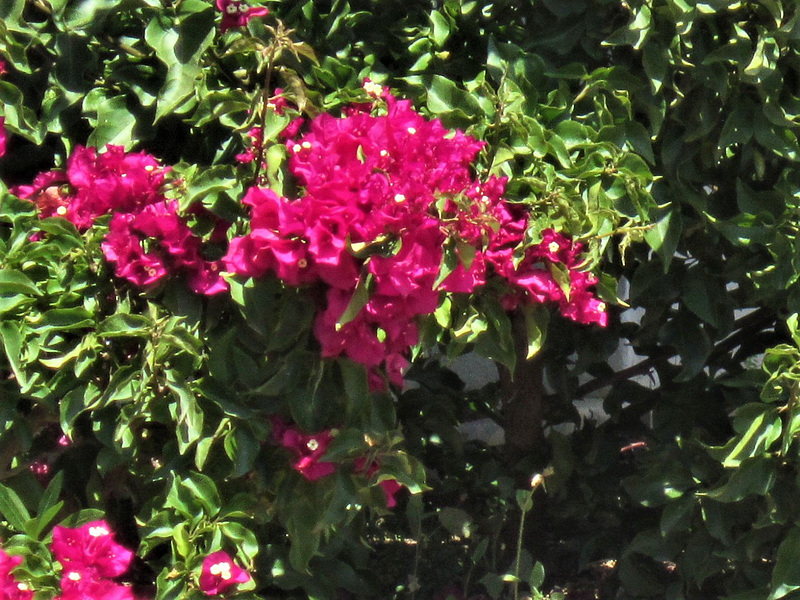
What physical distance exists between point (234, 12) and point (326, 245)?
49 cm

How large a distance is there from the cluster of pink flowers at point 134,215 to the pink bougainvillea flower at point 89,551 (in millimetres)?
390

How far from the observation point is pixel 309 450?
1.65m

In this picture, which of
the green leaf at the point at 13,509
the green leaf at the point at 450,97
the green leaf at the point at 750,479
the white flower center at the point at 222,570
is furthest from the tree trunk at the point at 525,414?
the green leaf at the point at 13,509

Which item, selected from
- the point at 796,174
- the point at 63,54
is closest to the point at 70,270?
the point at 63,54

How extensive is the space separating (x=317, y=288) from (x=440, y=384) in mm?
1069

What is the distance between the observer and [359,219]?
4.54 ft

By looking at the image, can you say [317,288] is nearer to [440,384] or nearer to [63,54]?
[63,54]

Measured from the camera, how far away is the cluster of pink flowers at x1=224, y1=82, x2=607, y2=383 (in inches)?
54.4

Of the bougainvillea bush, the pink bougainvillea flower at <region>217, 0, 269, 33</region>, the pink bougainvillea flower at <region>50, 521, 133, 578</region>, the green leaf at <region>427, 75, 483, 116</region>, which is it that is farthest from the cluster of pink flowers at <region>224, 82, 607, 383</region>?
the pink bougainvillea flower at <region>50, 521, 133, 578</region>

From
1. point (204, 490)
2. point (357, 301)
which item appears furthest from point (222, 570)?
point (357, 301)

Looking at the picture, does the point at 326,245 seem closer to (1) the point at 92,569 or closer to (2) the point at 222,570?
(2) the point at 222,570

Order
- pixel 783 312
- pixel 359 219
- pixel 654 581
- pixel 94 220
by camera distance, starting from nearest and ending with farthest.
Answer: pixel 359 219, pixel 94 220, pixel 783 312, pixel 654 581

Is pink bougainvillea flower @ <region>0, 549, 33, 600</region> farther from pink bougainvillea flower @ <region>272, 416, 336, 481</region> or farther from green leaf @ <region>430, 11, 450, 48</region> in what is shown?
green leaf @ <region>430, 11, 450, 48</region>

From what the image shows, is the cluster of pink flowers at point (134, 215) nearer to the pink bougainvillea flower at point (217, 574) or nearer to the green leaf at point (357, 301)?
the green leaf at point (357, 301)
